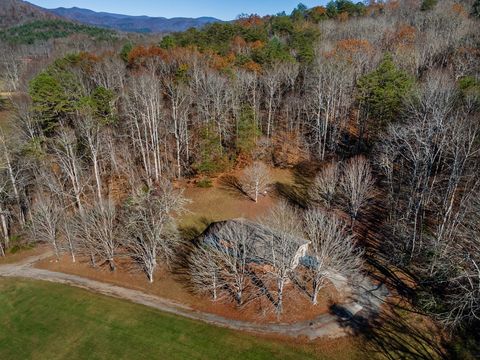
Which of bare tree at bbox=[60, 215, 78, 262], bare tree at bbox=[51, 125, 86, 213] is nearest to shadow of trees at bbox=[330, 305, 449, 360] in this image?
bare tree at bbox=[60, 215, 78, 262]

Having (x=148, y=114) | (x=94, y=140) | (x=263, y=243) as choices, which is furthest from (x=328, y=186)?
(x=94, y=140)

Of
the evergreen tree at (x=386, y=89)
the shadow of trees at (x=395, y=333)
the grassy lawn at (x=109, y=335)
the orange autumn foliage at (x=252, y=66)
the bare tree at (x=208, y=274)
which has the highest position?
the orange autumn foliage at (x=252, y=66)

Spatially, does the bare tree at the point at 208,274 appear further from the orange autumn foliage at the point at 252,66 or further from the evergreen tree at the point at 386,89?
the orange autumn foliage at the point at 252,66

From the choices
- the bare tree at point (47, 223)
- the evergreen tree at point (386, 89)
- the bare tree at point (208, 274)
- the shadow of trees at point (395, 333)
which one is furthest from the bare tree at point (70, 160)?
the evergreen tree at point (386, 89)

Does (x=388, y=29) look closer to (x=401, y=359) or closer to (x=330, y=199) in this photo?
(x=330, y=199)

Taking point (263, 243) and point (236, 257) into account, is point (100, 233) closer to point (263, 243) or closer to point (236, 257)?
point (236, 257)

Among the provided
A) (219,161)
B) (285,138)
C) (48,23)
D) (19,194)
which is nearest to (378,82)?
(285,138)

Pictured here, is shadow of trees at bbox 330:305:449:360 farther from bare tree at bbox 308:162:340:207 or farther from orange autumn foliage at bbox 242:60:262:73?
orange autumn foliage at bbox 242:60:262:73
